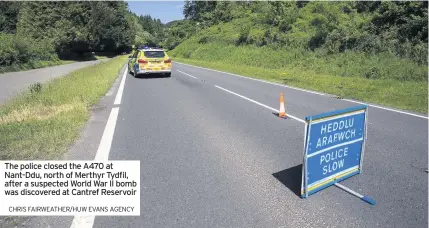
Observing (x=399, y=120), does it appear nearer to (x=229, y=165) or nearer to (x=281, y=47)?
(x=229, y=165)

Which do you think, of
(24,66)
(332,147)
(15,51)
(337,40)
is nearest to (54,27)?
(24,66)

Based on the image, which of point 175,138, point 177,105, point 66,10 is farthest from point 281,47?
point 66,10

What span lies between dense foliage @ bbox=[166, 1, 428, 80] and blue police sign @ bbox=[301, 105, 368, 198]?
12.8 meters

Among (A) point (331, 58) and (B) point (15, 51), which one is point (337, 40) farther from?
(B) point (15, 51)

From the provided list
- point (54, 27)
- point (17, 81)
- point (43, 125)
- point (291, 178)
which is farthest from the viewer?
point (54, 27)

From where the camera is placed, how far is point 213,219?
348 centimetres

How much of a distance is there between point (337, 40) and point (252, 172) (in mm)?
21589

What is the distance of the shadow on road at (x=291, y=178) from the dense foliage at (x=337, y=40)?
13.3 meters

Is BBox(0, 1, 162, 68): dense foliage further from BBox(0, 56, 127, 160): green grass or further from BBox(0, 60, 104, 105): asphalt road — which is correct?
BBox(0, 56, 127, 160): green grass

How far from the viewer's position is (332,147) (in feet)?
14.1

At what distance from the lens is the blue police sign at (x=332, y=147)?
3.96 metres

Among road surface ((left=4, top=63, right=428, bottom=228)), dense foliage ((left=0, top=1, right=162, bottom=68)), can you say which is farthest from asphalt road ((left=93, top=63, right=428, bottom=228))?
dense foliage ((left=0, top=1, right=162, bottom=68))

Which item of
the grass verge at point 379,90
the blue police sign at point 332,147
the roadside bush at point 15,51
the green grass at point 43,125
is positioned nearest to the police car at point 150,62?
the grass verge at point 379,90

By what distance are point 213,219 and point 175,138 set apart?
309 cm
